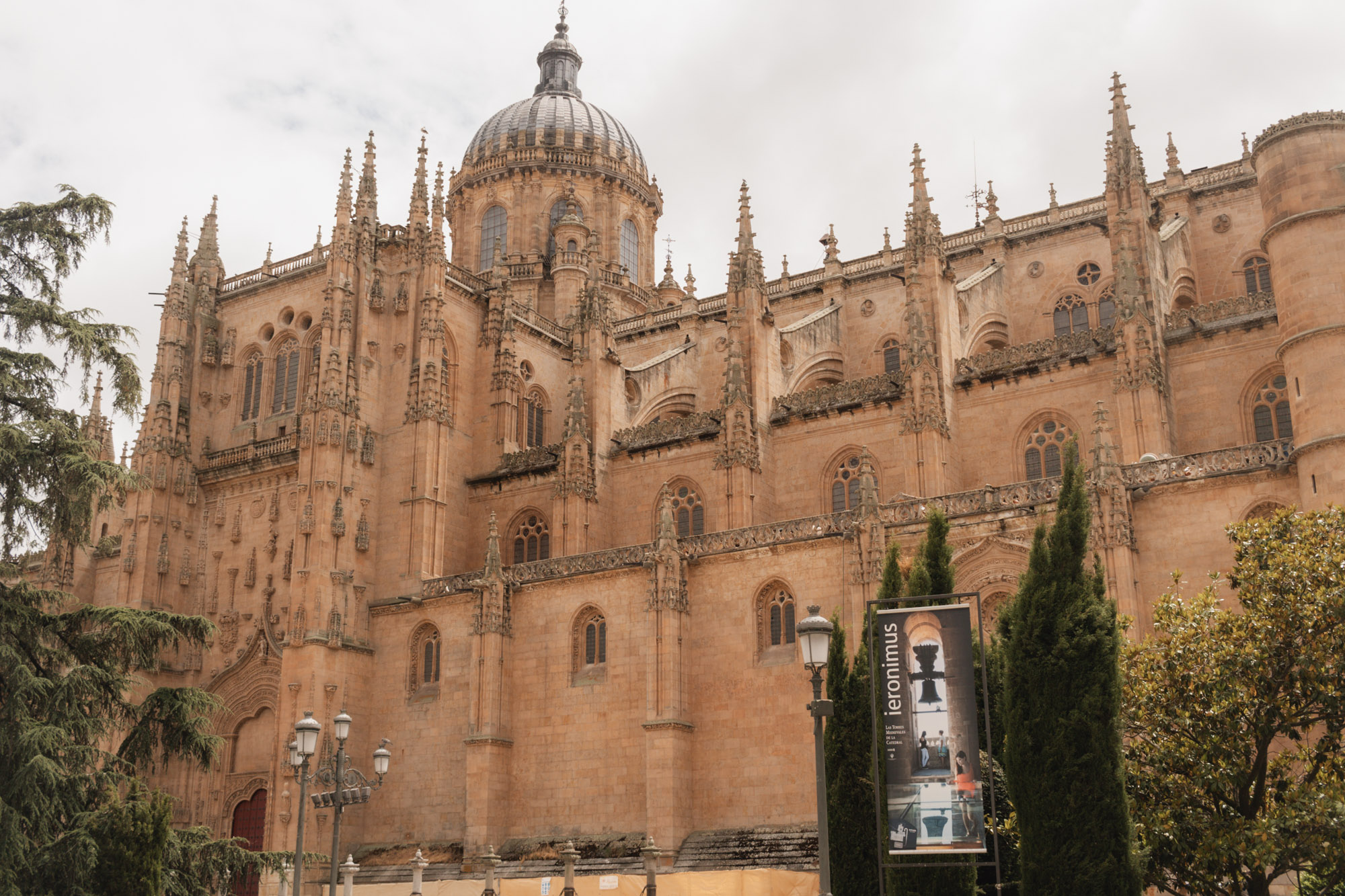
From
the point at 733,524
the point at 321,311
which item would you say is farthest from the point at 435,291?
the point at 733,524

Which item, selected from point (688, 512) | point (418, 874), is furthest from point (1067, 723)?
point (688, 512)

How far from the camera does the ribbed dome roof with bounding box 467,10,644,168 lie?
55.2 meters

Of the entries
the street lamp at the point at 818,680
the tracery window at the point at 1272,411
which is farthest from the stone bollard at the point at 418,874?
the tracery window at the point at 1272,411

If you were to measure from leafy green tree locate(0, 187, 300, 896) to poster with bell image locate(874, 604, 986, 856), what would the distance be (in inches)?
460

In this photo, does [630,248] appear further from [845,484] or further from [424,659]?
[424,659]

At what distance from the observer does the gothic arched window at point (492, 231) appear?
5441 centimetres

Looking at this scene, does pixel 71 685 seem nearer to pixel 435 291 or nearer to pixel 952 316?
pixel 435 291

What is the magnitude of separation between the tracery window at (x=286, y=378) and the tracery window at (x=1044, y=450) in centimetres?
2325

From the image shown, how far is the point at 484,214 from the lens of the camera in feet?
181

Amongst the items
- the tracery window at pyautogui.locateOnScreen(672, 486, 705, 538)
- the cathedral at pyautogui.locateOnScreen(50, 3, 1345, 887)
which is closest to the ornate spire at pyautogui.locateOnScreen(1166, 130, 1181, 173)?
the cathedral at pyautogui.locateOnScreen(50, 3, 1345, 887)

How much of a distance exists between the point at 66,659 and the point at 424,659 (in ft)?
51.3

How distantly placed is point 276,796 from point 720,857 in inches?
525

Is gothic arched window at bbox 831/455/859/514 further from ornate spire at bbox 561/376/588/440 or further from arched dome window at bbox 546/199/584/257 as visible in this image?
arched dome window at bbox 546/199/584/257

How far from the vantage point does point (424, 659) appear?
35.8m
